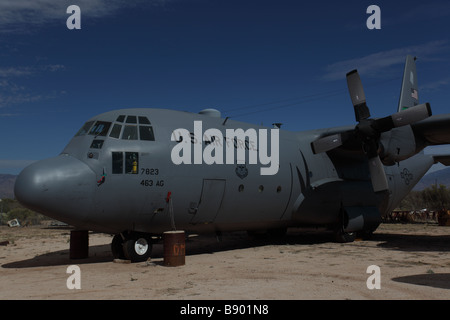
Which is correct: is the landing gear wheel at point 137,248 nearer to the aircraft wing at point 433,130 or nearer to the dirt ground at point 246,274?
the dirt ground at point 246,274

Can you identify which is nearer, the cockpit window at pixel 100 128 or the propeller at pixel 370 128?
the cockpit window at pixel 100 128

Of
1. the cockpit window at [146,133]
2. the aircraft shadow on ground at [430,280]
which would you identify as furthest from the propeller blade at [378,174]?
the cockpit window at [146,133]

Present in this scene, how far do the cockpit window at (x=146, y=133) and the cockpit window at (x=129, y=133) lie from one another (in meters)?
0.18

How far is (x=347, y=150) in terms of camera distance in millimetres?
16688

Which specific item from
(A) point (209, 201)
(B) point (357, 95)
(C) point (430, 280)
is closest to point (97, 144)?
(A) point (209, 201)

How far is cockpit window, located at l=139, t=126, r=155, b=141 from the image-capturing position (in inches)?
455

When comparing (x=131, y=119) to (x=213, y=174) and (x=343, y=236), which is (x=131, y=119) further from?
(x=343, y=236)

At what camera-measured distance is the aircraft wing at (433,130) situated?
14.8 meters

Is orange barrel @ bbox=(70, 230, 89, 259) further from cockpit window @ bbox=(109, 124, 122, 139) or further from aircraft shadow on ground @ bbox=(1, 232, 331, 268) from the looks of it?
cockpit window @ bbox=(109, 124, 122, 139)

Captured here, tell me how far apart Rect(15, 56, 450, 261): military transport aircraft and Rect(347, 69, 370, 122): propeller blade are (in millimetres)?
42

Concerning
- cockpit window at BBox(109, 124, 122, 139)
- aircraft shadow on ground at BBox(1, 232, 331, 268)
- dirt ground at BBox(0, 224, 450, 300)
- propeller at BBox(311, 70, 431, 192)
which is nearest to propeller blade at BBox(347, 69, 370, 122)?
propeller at BBox(311, 70, 431, 192)

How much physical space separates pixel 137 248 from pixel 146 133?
136 inches

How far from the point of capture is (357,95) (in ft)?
51.0

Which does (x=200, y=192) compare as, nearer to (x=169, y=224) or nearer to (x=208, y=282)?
(x=169, y=224)
